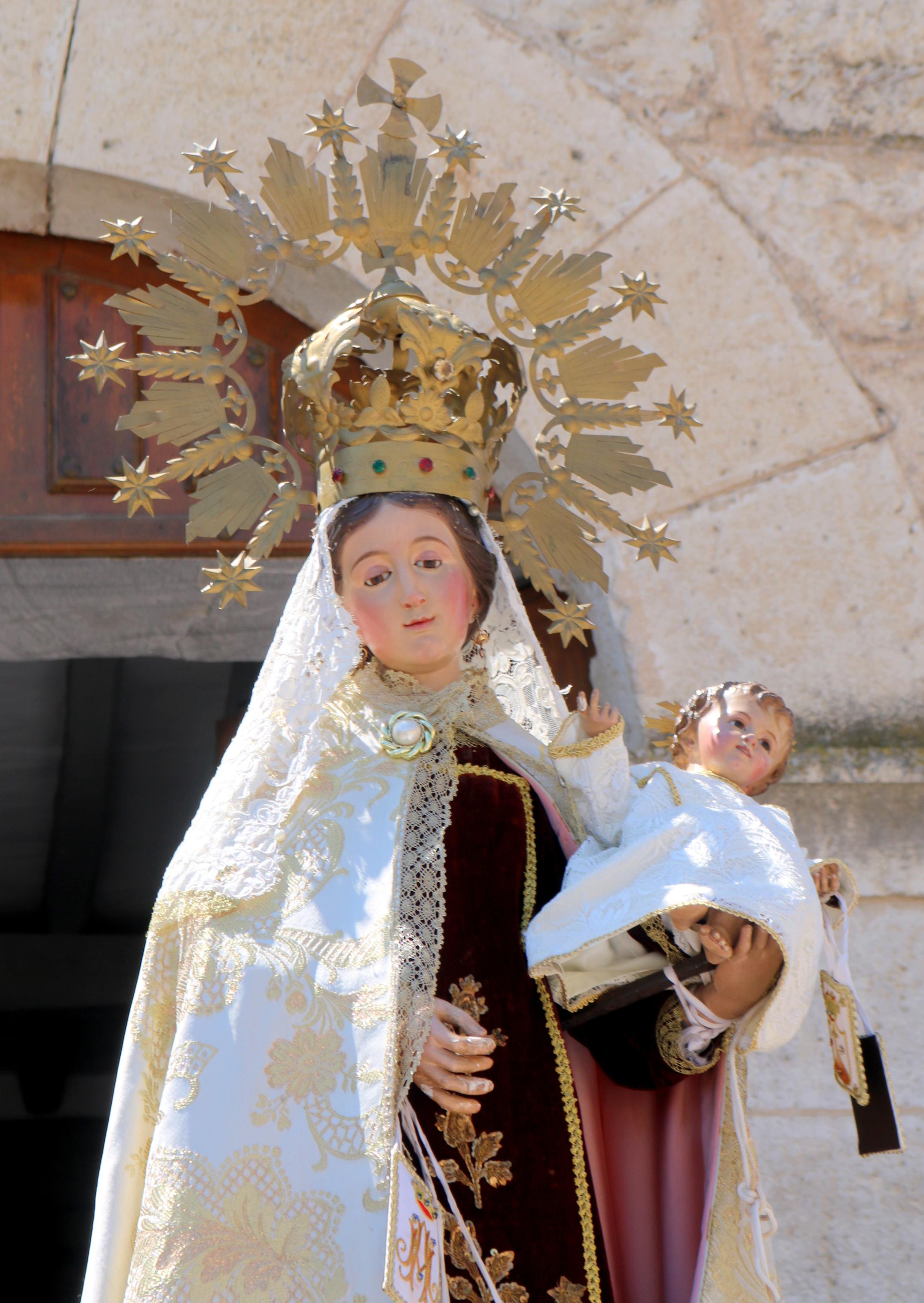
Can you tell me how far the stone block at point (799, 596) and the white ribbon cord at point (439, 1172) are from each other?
45.4 inches

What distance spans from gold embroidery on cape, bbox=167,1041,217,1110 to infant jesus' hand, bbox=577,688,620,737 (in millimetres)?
653

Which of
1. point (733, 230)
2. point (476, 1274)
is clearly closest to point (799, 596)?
point (733, 230)

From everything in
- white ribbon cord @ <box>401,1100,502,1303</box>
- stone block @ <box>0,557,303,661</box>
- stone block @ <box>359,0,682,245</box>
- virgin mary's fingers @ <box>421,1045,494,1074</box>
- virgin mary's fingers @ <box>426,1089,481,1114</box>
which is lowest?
white ribbon cord @ <box>401,1100,502,1303</box>

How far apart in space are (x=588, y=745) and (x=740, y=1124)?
1.82 feet

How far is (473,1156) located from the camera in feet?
6.40

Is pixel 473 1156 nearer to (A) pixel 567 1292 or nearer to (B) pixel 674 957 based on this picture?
(A) pixel 567 1292

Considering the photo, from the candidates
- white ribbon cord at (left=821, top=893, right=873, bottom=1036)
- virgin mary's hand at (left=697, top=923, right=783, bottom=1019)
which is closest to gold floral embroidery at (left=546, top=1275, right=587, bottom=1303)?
virgin mary's hand at (left=697, top=923, right=783, bottom=1019)

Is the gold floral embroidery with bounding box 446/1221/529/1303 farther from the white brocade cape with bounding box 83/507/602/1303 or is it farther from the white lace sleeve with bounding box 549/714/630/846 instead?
the white lace sleeve with bounding box 549/714/630/846

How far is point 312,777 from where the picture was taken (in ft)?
6.91

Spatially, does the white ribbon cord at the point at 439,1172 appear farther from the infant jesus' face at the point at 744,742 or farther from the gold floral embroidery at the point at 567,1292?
the infant jesus' face at the point at 744,742

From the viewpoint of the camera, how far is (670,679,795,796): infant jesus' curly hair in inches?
82.0

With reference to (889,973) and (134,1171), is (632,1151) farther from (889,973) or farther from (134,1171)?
(889,973)

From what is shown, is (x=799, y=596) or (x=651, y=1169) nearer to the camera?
(x=651, y=1169)

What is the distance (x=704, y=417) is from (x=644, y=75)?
74 centimetres
